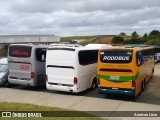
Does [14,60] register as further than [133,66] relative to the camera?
Yes

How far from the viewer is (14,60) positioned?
1756cm

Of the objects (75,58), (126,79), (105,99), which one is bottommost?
(105,99)

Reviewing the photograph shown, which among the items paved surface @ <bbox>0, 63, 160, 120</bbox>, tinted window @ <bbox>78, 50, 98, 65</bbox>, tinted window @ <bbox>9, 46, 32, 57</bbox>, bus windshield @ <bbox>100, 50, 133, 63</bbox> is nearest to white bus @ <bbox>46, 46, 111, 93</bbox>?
tinted window @ <bbox>78, 50, 98, 65</bbox>

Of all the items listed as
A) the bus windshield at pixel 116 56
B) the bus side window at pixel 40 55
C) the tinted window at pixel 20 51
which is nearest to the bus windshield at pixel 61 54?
the bus side window at pixel 40 55

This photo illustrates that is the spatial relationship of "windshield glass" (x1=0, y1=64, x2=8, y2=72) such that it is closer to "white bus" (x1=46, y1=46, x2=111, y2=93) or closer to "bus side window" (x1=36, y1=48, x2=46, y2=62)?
"bus side window" (x1=36, y1=48, x2=46, y2=62)

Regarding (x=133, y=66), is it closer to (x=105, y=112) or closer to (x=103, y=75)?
(x=103, y=75)

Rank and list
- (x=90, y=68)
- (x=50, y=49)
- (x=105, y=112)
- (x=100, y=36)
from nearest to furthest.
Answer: (x=105, y=112), (x=50, y=49), (x=90, y=68), (x=100, y=36)

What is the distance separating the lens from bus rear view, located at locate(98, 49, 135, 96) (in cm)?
1418

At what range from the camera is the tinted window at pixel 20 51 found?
17.1 m

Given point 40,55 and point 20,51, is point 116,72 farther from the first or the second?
point 20,51

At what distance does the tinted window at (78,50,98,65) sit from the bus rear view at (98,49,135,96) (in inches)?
56.1

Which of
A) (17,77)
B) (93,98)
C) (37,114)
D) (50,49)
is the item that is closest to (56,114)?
(37,114)

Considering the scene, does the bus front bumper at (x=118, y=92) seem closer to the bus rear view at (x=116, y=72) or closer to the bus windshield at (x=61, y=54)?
the bus rear view at (x=116, y=72)

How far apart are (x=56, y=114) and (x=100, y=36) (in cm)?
7283
